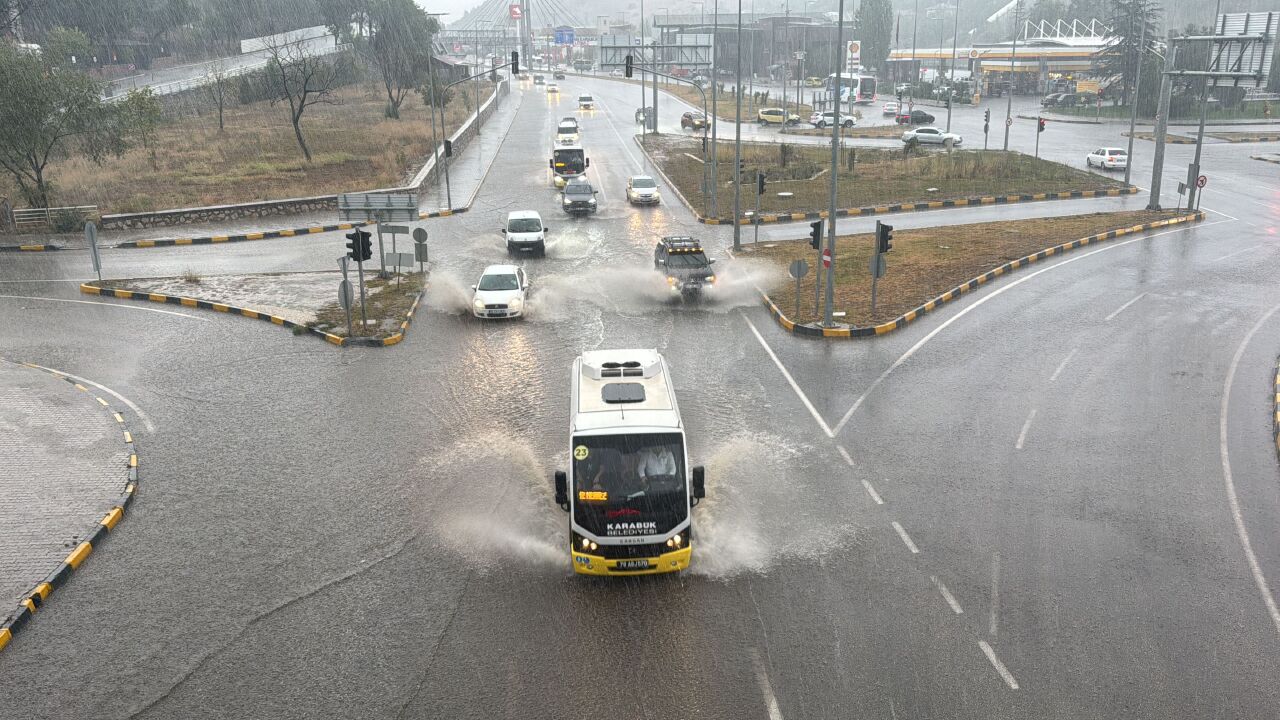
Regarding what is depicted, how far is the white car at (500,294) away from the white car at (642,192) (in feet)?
59.7

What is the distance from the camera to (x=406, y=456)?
52.0ft

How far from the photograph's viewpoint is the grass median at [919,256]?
25.4m

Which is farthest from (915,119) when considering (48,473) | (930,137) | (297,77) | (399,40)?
(48,473)

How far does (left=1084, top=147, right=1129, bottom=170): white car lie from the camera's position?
51188 mm

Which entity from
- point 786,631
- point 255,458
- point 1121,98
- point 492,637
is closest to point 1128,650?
point 786,631

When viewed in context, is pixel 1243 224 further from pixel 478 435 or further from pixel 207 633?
pixel 207 633

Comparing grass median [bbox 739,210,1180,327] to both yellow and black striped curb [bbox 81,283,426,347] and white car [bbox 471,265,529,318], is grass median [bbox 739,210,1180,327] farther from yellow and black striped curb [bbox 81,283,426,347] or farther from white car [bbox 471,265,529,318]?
yellow and black striped curb [bbox 81,283,426,347]

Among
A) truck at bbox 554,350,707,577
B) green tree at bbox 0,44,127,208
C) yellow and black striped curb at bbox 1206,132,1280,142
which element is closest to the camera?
truck at bbox 554,350,707,577

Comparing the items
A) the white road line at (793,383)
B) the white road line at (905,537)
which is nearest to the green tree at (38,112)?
the white road line at (793,383)

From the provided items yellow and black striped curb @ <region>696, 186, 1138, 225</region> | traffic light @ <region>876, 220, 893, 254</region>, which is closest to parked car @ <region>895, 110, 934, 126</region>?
yellow and black striped curb @ <region>696, 186, 1138, 225</region>

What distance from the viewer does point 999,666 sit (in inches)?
396

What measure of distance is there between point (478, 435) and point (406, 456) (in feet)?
4.50

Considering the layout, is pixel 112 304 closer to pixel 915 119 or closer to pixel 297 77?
pixel 297 77

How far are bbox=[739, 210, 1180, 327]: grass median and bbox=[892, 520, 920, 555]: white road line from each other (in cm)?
1052
